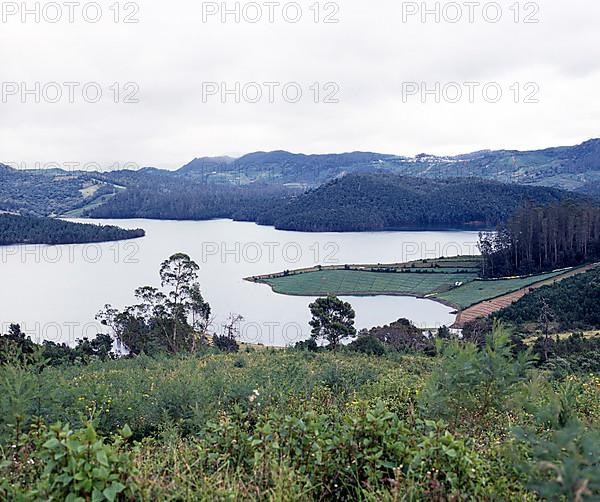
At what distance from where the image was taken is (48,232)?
84.6m

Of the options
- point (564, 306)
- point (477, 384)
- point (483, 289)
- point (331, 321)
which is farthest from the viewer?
point (483, 289)

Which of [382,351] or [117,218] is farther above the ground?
[117,218]

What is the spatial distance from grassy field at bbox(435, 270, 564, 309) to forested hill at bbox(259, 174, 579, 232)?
45916 mm

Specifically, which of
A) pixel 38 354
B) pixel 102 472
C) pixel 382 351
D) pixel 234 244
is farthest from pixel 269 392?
pixel 234 244

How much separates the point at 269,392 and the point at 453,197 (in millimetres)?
103160

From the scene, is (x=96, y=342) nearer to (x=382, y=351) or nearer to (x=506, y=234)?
(x=382, y=351)

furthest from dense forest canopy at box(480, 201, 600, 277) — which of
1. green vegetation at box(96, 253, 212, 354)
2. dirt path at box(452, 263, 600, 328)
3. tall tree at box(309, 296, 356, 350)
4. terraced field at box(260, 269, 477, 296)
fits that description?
green vegetation at box(96, 253, 212, 354)

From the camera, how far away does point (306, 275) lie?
182 ft

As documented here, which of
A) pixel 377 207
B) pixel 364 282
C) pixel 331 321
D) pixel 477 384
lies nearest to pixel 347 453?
pixel 477 384

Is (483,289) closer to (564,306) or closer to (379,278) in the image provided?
(379,278)

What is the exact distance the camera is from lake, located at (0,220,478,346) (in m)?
36.8

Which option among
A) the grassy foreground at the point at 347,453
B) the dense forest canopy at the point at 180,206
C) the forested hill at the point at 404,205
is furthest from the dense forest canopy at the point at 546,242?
the dense forest canopy at the point at 180,206

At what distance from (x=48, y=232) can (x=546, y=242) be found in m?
71.5

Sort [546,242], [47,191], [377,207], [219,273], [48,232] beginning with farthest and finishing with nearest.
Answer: [47,191], [377,207], [48,232], [219,273], [546,242]
